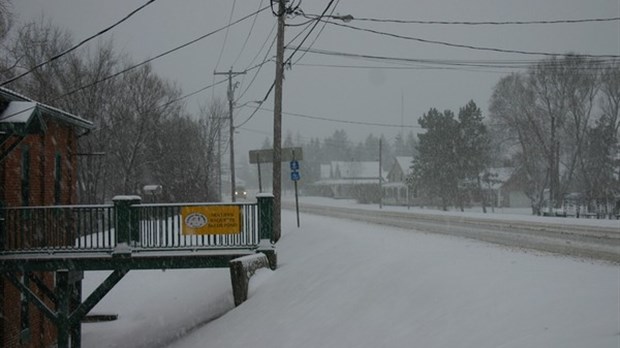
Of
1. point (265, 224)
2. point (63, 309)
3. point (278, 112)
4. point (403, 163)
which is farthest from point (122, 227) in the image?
point (403, 163)

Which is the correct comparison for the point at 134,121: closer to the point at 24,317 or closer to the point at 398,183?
the point at 24,317

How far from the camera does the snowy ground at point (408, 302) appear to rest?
6.75 m

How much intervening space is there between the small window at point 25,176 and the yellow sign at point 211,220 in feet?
14.5

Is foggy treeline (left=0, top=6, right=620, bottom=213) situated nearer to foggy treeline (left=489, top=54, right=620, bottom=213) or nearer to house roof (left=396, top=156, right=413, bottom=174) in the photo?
foggy treeline (left=489, top=54, right=620, bottom=213)

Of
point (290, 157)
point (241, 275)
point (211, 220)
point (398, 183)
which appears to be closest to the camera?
point (241, 275)

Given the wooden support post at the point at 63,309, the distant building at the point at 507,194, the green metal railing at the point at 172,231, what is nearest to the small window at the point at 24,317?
the wooden support post at the point at 63,309

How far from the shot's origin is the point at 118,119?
124ft

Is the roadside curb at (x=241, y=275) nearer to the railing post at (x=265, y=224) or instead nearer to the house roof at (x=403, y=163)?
the railing post at (x=265, y=224)

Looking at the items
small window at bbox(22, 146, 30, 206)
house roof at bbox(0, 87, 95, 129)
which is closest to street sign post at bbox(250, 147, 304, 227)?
small window at bbox(22, 146, 30, 206)

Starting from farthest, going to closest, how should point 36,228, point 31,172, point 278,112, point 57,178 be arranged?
point 278,112 < point 57,178 < point 31,172 < point 36,228

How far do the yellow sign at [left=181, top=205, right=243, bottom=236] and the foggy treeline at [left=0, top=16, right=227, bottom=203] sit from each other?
16919mm

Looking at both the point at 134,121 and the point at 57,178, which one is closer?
the point at 57,178

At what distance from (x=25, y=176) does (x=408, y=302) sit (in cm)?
1117

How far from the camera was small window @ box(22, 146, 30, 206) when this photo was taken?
1434 centimetres
